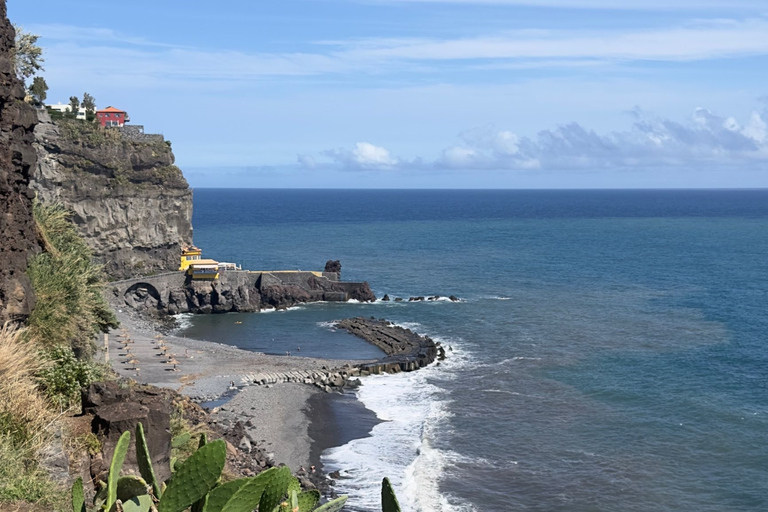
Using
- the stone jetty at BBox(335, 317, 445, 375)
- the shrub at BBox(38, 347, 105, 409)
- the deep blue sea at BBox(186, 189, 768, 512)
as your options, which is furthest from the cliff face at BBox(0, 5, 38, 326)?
the stone jetty at BBox(335, 317, 445, 375)

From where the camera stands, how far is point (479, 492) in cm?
3594

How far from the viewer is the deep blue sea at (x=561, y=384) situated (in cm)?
3728

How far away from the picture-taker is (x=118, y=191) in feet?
301

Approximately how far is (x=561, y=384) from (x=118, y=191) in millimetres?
56285

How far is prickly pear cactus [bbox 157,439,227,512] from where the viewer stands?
29.0 feet

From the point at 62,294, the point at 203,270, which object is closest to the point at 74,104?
the point at 203,270

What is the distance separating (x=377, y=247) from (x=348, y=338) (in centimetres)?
7618

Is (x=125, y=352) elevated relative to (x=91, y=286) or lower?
lower

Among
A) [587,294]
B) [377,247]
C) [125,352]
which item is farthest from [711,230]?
[125,352]

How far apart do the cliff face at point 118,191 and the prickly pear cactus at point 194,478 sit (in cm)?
7821

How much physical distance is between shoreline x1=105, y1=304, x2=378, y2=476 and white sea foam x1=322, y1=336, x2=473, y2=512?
117 centimetres

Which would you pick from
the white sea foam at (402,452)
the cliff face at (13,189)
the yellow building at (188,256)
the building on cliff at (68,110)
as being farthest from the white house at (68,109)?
the cliff face at (13,189)

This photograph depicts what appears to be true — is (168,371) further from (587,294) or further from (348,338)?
(587,294)

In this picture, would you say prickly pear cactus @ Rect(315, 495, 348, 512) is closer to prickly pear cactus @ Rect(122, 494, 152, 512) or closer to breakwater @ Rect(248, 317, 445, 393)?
prickly pear cactus @ Rect(122, 494, 152, 512)
